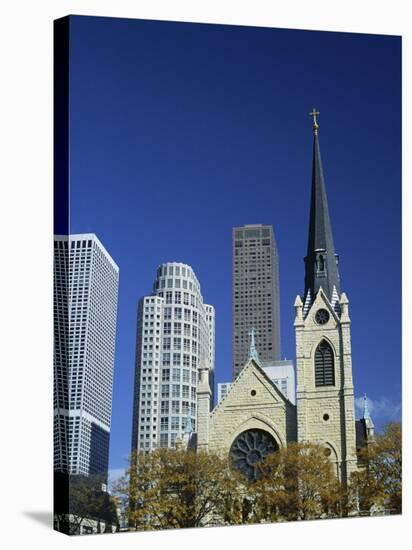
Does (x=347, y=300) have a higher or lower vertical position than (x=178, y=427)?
higher

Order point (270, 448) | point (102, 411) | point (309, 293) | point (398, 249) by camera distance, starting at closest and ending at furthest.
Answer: point (102, 411), point (398, 249), point (270, 448), point (309, 293)

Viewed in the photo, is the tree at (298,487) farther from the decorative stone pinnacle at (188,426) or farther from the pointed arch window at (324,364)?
the pointed arch window at (324,364)

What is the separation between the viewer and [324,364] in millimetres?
36438

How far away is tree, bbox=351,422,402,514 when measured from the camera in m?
32.0

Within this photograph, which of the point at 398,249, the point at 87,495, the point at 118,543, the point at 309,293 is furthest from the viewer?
the point at 309,293

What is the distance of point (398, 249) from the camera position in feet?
107

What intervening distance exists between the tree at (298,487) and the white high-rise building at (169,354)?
2.85m

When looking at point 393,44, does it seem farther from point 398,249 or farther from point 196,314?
point 196,314

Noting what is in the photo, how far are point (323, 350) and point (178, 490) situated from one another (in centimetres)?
781

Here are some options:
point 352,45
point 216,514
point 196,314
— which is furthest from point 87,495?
point 352,45

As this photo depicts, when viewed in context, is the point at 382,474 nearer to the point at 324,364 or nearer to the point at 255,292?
the point at 324,364

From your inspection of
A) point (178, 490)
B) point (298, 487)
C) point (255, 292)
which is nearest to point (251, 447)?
point (298, 487)

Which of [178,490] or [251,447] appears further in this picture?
[251,447]

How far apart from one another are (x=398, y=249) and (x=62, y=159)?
10.8m
